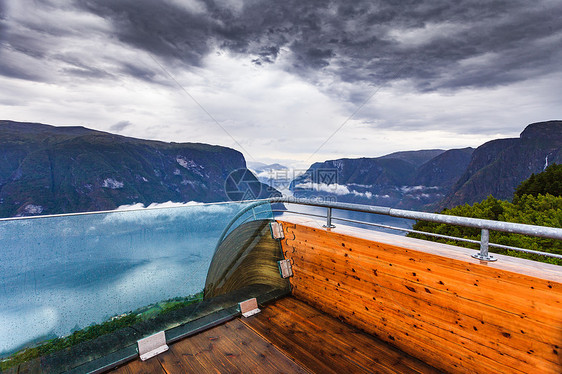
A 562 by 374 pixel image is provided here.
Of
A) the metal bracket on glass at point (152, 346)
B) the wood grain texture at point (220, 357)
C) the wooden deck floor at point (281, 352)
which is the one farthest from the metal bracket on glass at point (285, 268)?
the metal bracket on glass at point (152, 346)

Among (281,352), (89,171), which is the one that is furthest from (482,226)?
(89,171)

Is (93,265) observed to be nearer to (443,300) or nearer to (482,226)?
(443,300)

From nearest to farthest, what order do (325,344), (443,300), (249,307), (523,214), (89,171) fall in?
1. (443,300)
2. (325,344)
3. (249,307)
4. (523,214)
5. (89,171)

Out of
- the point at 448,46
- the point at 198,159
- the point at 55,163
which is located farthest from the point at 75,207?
the point at 448,46

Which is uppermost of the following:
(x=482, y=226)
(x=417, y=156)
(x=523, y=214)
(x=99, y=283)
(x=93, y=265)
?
(x=417, y=156)

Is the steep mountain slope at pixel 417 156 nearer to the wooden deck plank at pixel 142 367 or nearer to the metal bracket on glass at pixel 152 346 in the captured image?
the metal bracket on glass at pixel 152 346

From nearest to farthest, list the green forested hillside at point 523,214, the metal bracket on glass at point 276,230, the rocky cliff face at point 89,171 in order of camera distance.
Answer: the metal bracket on glass at point 276,230 < the green forested hillside at point 523,214 < the rocky cliff face at point 89,171

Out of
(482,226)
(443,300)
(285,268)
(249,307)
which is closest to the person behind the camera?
(482,226)
